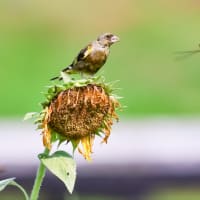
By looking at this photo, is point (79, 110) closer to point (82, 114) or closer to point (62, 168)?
point (82, 114)

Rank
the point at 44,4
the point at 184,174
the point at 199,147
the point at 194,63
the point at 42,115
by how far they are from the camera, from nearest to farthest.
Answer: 1. the point at 42,115
2. the point at 184,174
3. the point at 199,147
4. the point at 194,63
5. the point at 44,4

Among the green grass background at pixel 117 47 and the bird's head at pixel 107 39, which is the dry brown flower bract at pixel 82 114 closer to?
the bird's head at pixel 107 39

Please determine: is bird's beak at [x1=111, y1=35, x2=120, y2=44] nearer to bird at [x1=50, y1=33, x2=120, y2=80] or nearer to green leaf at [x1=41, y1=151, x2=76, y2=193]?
bird at [x1=50, y1=33, x2=120, y2=80]

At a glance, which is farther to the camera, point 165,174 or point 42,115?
point 165,174

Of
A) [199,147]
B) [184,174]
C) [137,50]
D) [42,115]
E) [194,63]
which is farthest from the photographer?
[137,50]

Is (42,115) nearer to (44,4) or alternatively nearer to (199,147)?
(199,147)

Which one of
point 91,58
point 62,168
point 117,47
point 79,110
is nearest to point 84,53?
point 91,58

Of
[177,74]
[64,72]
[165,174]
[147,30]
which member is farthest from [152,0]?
[64,72]

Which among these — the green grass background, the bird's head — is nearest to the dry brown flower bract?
the bird's head
